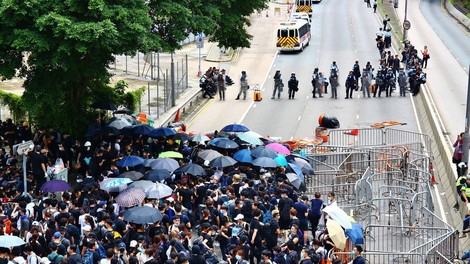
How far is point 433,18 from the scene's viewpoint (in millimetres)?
88438

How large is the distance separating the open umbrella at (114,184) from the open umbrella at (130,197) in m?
1.09

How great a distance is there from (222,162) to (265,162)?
1.26 metres

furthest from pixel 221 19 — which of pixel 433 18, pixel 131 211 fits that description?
pixel 433 18

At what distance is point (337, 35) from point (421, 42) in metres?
6.39

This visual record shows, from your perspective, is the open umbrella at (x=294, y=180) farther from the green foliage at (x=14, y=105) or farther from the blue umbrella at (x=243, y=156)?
the green foliage at (x=14, y=105)

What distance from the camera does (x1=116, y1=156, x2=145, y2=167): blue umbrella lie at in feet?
94.8

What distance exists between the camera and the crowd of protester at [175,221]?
67.2 ft

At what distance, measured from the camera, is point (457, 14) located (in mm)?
89000

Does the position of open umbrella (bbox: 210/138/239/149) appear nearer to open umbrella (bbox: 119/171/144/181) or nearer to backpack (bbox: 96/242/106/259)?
open umbrella (bbox: 119/171/144/181)

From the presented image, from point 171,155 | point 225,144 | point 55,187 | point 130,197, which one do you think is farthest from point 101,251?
point 225,144

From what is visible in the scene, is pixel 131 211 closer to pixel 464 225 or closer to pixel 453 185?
pixel 464 225

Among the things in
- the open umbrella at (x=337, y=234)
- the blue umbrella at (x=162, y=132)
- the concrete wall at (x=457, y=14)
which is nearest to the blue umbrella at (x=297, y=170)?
the blue umbrella at (x=162, y=132)

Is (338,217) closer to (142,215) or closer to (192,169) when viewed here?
(142,215)

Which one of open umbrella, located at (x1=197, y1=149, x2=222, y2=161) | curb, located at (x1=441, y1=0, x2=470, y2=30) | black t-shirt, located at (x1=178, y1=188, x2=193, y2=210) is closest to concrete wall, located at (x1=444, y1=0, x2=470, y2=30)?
curb, located at (x1=441, y1=0, x2=470, y2=30)
